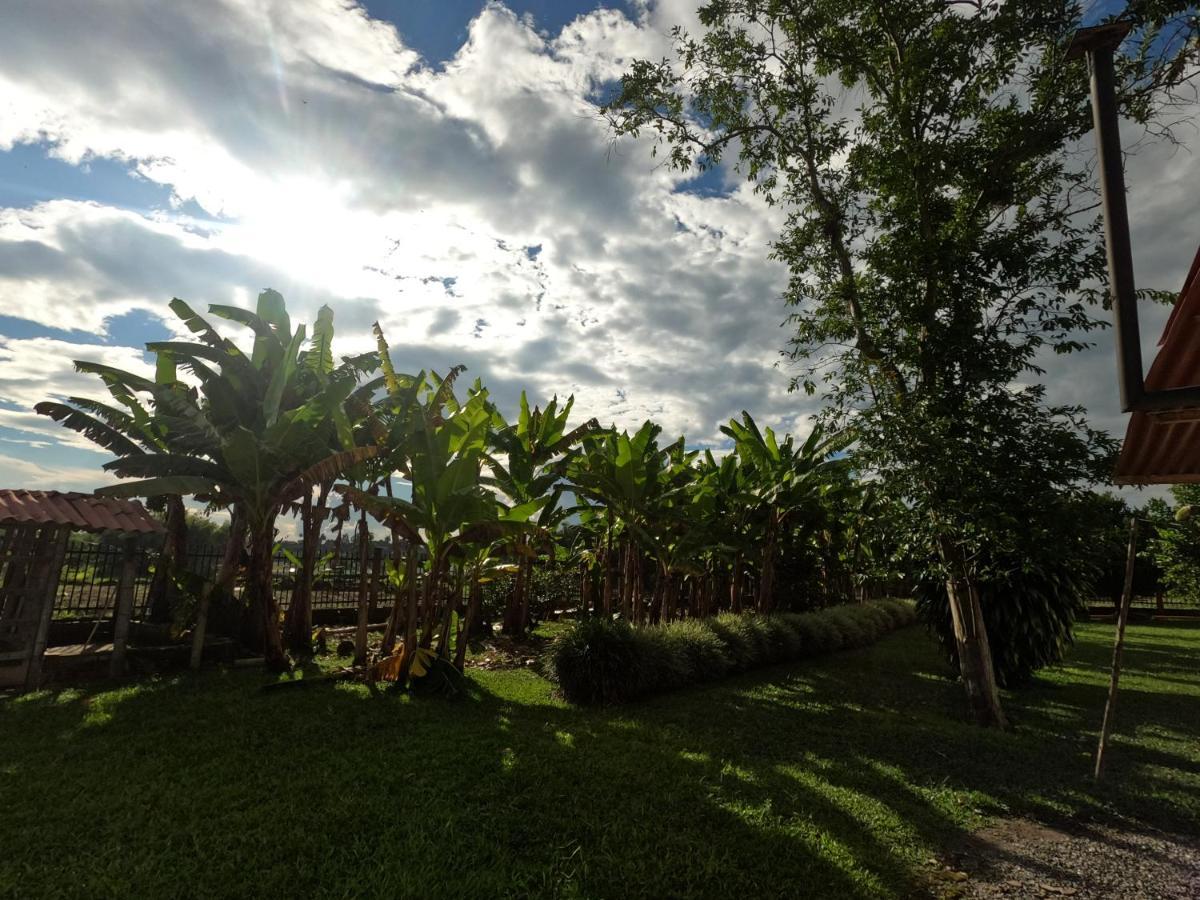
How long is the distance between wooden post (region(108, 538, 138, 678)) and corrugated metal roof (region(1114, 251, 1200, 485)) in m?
10.8

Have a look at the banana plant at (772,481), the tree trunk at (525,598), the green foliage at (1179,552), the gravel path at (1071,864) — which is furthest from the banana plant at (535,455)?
the green foliage at (1179,552)

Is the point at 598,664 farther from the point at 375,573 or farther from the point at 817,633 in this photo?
the point at 817,633

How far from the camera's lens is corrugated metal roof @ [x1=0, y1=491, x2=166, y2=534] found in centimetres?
673

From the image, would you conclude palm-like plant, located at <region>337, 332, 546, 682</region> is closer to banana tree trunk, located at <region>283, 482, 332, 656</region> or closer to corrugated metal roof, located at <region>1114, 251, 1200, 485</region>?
banana tree trunk, located at <region>283, 482, 332, 656</region>

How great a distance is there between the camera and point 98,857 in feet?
11.3

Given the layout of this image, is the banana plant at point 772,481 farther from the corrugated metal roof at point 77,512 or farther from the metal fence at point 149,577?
the corrugated metal roof at point 77,512

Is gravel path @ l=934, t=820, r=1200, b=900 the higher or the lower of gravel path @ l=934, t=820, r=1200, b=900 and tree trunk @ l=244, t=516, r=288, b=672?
the lower

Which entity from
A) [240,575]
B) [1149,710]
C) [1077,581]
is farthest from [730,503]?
[240,575]

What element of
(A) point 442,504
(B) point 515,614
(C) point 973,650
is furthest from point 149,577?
(C) point 973,650

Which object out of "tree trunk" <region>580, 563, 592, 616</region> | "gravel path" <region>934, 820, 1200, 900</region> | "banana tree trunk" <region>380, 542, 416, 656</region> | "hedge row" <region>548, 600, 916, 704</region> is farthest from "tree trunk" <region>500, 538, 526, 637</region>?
"gravel path" <region>934, 820, 1200, 900</region>

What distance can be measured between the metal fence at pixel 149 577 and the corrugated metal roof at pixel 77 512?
68 cm

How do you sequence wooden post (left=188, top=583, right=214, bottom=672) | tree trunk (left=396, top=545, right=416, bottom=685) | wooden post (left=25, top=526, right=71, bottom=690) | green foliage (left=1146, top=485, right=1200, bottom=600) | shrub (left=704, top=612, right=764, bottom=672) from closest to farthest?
wooden post (left=25, top=526, right=71, bottom=690), tree trunk (left=396, top=545, right=416, bottom=685), wooden post (left=188, top=583, right=214, bottom=672), shrub (left=704, top=612, right=764, bottom=672), green foliage (left=1146, top=485, right=1200, bottom=600)

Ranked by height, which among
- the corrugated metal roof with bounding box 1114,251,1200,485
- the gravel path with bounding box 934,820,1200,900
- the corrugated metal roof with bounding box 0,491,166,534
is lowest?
the gravel path with bounding box 934,820,1200,900

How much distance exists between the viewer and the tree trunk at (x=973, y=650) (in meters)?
8.07
